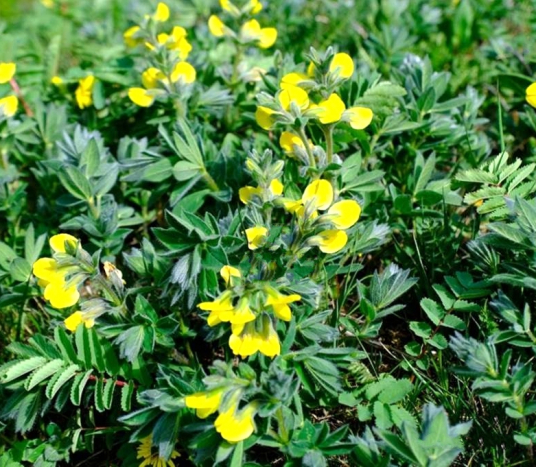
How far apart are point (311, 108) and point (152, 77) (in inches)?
35.1

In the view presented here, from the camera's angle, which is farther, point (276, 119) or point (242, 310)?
point (276, 119)

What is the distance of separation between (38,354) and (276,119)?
41.8 inches

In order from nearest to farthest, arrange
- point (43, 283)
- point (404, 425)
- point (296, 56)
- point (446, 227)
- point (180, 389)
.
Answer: point (404, 425) → point (180, 389) → point (43, 283) → point (446, 227) → point (296, 56)

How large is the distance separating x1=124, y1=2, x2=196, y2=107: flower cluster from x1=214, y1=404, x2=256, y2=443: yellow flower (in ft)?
4.80

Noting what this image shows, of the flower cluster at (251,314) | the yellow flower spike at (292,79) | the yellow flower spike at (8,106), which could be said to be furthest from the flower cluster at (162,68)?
the flower cluster at (251,314)

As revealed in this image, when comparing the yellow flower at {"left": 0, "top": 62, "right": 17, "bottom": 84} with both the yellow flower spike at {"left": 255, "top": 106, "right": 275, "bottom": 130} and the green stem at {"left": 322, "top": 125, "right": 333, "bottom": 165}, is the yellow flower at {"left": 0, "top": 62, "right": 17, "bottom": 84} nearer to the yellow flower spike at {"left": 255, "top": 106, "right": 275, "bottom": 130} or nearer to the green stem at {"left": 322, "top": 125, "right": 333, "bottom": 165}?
the yellow flower spike at {"left": 255, "top": 106, "right": 275, "bottom": 130}

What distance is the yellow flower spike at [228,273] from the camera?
2.01 metres

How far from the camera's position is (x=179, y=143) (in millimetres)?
2609

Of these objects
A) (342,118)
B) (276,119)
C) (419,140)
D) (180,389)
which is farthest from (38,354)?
(419,140)

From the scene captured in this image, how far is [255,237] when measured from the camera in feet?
6.89

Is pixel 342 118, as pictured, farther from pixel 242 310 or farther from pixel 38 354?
pixel 38 354

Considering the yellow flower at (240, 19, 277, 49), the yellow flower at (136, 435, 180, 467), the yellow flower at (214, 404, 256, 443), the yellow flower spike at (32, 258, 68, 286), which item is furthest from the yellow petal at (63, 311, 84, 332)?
the yellow flower at (240, 19, 277, 49)

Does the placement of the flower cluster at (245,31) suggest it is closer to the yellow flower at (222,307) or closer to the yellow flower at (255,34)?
the yellow flower at (255,34)

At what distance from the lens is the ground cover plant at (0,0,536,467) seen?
6.39 feet
